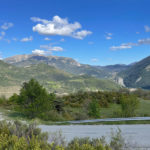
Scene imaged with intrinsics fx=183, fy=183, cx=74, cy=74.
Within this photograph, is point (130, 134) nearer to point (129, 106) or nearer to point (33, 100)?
point (33, 100)

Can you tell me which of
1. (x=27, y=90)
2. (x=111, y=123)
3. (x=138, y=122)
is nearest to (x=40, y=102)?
(x=27, y=90)

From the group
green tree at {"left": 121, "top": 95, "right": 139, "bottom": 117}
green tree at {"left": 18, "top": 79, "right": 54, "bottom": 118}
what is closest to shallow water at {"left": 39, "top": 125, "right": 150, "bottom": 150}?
green tree at {"left": 18, "top": 79, "right": 54, "bottom": 118}

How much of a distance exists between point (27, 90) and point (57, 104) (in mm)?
7733

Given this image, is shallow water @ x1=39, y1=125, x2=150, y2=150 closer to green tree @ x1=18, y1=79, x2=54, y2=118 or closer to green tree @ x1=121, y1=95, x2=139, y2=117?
green tree @ x1=18, y1=79, x2=54, y2=118

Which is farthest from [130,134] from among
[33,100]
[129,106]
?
[129,106]

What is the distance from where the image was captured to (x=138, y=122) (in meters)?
10.6

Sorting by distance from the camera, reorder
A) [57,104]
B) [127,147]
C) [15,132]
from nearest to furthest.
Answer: [127,147], [15,132], [57,104]

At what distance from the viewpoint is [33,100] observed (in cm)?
1928

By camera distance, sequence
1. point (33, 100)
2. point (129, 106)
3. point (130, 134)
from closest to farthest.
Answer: point (130, 134), point (33, 100), point (129, 106)

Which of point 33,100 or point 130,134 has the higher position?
point 33,100

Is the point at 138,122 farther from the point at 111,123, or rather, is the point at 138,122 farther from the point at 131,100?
the point at 131,100

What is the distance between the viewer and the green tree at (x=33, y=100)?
1842 cm

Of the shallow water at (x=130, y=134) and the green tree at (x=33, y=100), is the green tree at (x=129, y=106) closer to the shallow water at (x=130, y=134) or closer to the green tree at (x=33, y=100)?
the green tree at (x=33, y=100)

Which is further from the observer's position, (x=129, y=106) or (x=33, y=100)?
(x=129, y=106)
